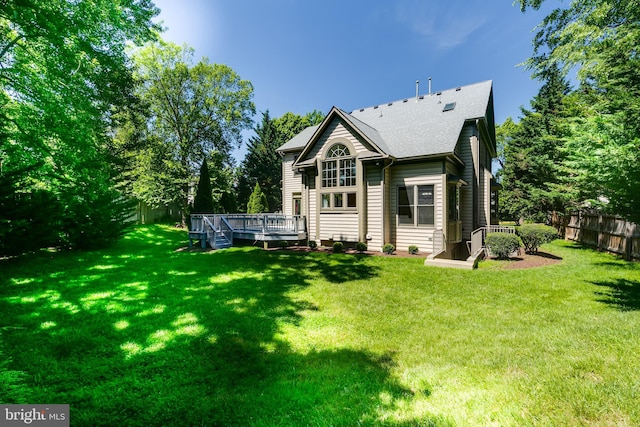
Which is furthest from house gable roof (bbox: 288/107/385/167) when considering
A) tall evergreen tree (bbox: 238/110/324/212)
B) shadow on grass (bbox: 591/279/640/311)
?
tall evergreen tree (bbox: 238/110/324/212)

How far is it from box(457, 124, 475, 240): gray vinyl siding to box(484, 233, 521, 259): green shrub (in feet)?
10.0

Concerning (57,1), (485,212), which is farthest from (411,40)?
(57,1)

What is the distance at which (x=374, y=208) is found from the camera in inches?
489

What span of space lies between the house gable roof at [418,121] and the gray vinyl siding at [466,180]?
0.84 m

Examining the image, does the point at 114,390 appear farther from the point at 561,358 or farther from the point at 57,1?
the point at 57,1

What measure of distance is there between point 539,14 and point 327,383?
12324 millimetres

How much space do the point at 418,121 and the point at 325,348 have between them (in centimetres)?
1378

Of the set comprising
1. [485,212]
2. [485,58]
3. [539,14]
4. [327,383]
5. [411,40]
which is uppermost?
[411,40]

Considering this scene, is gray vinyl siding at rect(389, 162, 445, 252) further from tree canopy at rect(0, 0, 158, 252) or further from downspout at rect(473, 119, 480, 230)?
tree canopy at rect(0, 0, 158, 252)

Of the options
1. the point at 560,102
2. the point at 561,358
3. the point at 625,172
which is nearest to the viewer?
the point at 561,358

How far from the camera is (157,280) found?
Result: 24.1 feet

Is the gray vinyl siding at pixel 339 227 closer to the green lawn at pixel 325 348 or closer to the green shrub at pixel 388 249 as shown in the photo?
the green shrub at pixel 388 249

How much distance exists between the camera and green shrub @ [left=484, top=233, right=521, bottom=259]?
9.95 metres

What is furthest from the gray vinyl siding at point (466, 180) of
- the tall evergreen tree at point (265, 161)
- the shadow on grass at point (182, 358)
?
the tall evergreen tree at point (265, 161)
